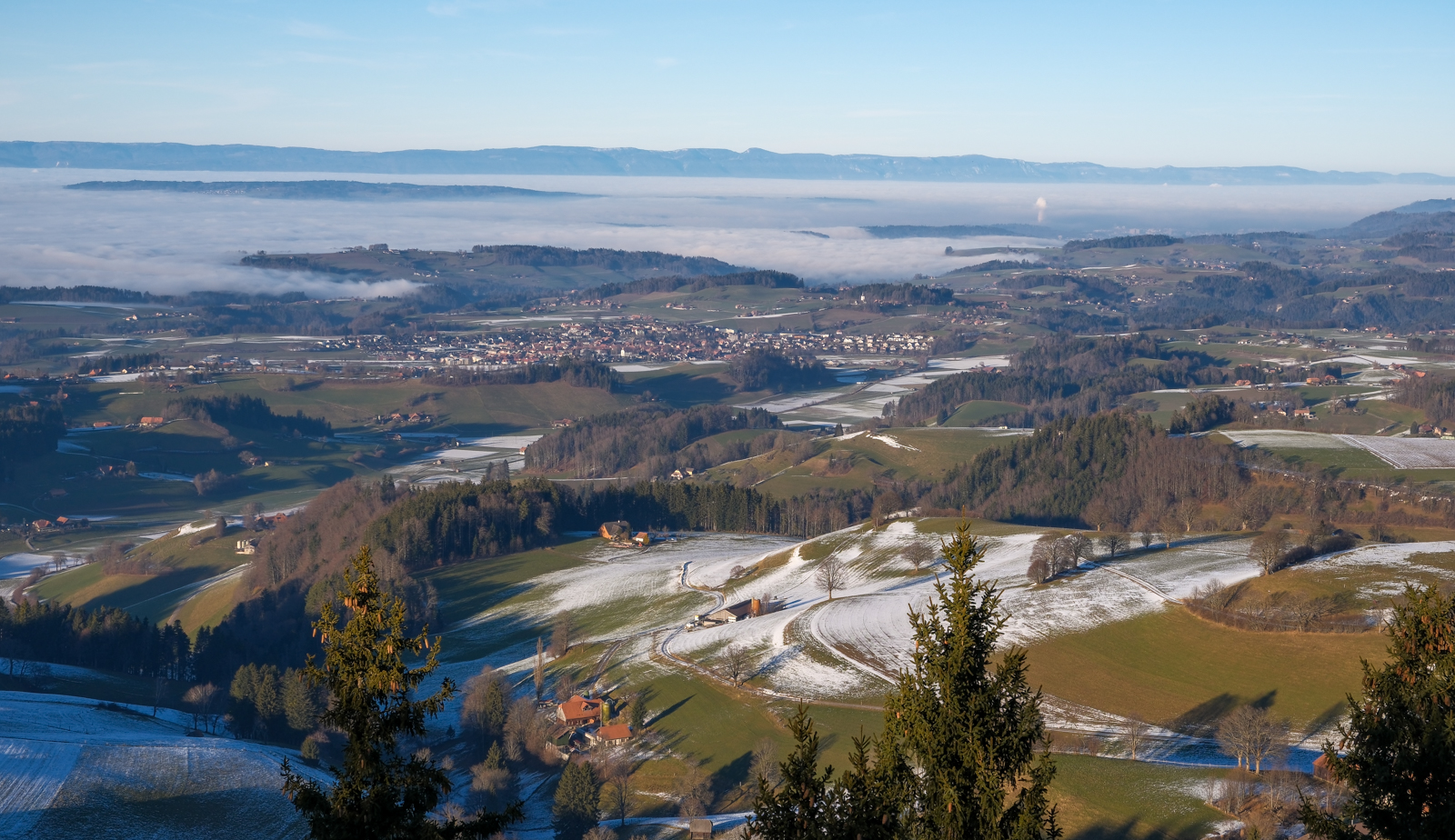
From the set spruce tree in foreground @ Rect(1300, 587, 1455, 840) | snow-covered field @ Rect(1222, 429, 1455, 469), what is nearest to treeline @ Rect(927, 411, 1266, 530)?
snow-covered field @ Rect(1222, 429, 1455, 469)

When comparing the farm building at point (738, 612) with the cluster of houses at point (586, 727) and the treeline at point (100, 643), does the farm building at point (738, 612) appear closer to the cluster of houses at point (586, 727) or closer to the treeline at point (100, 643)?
the cluster of houses at point (586, 727)

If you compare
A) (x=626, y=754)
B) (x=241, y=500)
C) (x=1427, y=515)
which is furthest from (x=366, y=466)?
(x=1427, y=515)

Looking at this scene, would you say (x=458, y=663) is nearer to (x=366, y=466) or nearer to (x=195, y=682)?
(x=195, y=682)

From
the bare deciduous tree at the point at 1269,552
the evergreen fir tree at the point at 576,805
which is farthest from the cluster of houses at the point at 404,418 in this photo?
the evergreen fir tree at the point at 576,805

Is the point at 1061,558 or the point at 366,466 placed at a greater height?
the point at 1061,558

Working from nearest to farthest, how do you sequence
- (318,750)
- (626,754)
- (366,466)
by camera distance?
(626,754) → (318,750) → (366,466)

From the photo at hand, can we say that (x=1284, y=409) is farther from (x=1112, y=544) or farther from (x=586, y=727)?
(x=586, y=727)

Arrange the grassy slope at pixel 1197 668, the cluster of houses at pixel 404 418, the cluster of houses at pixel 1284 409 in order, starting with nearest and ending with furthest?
the grassy slope at pixel 1197 668, the cluster of houses at pixel 1284 409, the cluster of houses at pixel 404 418
